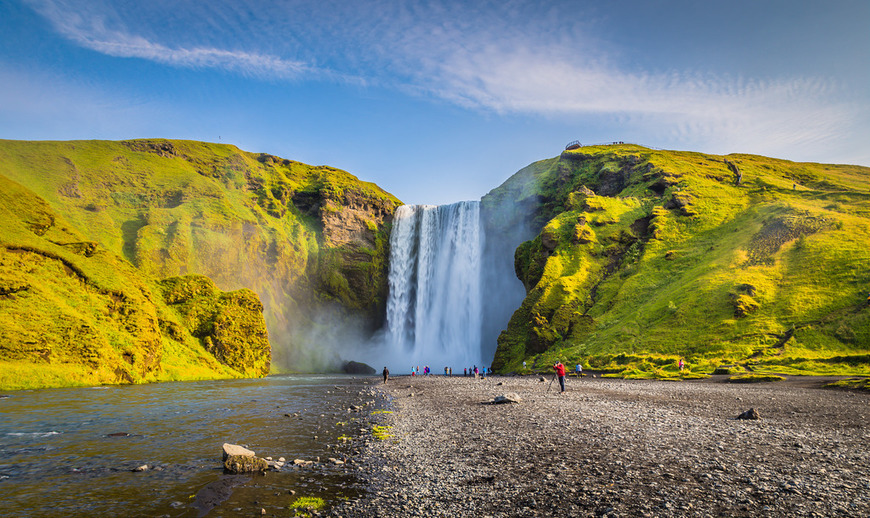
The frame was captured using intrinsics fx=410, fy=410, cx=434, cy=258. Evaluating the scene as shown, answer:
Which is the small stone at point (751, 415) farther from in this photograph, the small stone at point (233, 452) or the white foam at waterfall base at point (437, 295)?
the white foam at waterfall base at point (437, 295)

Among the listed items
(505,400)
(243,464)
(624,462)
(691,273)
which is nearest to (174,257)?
(505,400)

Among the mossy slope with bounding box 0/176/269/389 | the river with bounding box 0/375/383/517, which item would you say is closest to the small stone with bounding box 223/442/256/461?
the river with bounding box 0/375/383/517


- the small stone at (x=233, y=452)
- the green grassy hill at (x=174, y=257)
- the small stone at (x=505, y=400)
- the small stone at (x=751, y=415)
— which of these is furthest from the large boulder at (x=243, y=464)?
the green grassy hill at (x=174, y=257)

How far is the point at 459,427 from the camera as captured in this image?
56.5ft

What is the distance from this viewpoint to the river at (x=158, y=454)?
8.57m

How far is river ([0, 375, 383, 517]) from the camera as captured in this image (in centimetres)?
857

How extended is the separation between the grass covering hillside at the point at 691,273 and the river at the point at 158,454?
1456 inches

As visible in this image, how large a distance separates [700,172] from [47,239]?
108 metres

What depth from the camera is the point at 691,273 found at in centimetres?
5803

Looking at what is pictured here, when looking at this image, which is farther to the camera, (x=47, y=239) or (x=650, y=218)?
(x=650, y=218)

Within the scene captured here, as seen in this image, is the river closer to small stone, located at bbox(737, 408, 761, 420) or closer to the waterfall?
small stone, located at bbox(737, 408, 761, 420)

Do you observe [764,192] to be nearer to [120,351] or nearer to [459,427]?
[459,427]

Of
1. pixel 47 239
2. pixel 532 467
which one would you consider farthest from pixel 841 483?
pixel 47 239

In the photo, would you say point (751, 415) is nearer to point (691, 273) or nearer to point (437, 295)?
point (691, 273)
